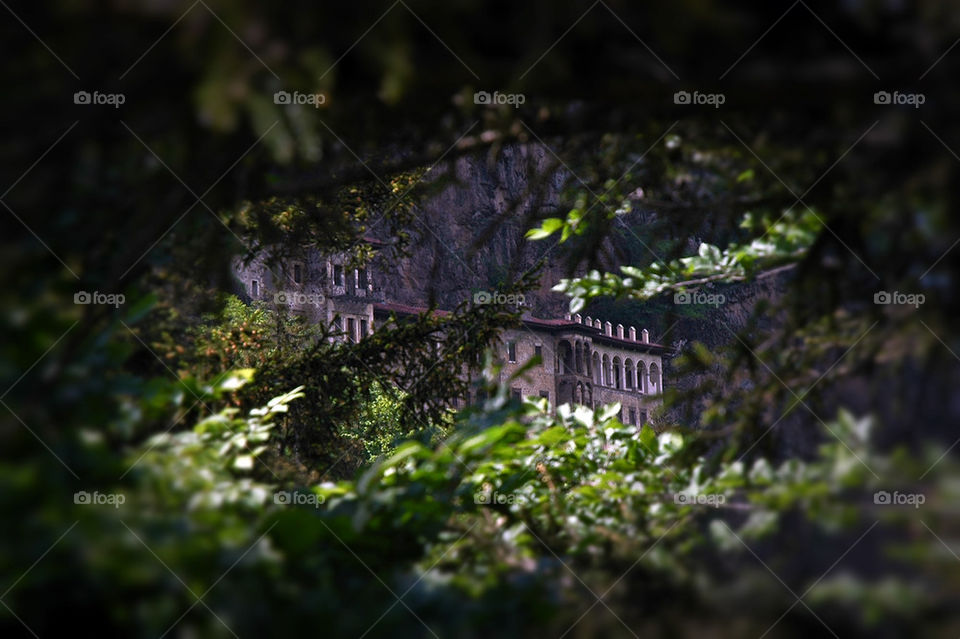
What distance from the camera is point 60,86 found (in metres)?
1.94

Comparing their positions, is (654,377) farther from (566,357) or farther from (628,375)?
(566,357)

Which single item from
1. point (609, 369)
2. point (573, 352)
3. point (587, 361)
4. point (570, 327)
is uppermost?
point (570, 327)

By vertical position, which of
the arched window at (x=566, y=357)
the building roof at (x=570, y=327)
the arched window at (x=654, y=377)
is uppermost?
the building roof at (x=570, y=327)

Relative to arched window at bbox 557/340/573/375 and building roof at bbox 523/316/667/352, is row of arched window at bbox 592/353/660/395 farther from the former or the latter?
arched window at bbox 557/340/573/375

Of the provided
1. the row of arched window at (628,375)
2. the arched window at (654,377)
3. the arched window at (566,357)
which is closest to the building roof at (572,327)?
the arched window at (566,357)

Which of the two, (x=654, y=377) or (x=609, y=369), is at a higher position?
Answer: (x=609, y=369)

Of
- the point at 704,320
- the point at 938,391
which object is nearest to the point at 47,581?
the point at 938,391

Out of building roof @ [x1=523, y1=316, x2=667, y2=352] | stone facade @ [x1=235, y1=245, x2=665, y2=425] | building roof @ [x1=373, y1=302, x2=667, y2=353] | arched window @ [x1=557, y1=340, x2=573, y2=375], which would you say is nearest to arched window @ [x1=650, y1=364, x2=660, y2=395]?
stone facade @ [x1=235, y1=245, x2=665, y2=425]

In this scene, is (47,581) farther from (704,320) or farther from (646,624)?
(704,320)

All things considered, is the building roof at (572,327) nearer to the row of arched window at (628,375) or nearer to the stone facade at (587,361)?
the stone facade at (587,361)

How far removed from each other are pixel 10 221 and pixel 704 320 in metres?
43.4

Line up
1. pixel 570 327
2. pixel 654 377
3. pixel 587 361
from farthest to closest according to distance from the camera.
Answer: pixel 654 377
pixel 587 361
pixel 570 327

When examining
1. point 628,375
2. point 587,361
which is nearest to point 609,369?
point 628,375

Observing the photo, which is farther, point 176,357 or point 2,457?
point 176,357
